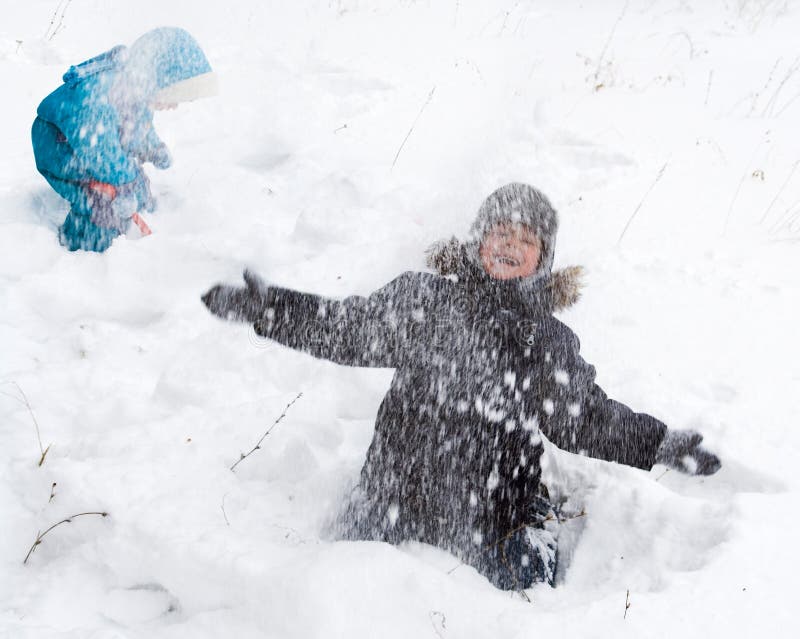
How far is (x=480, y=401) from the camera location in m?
2.05

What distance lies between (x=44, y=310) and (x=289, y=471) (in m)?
1.55

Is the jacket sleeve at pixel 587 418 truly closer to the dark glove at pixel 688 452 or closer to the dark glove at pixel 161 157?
the dark glove at pixel 688 452

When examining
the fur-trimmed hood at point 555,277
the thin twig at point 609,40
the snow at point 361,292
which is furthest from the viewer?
the thin twig at point 609,40

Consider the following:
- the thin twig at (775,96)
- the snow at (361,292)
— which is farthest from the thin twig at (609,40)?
the thin twig at (775,96)

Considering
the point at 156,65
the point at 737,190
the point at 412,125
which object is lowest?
the point at 737,190

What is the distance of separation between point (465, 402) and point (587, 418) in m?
0.45

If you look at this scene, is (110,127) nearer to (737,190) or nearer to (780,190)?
(737,190)

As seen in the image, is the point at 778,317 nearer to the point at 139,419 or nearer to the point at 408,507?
the point at 408,507

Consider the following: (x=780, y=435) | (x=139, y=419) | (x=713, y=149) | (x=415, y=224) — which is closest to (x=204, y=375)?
(x=139, y=419)

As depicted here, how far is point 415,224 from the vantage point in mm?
3746

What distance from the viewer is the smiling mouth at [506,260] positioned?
6.85 feet

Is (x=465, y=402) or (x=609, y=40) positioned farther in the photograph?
(x=609, y=40)

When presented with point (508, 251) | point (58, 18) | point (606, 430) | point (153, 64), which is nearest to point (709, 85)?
point (508, 251)

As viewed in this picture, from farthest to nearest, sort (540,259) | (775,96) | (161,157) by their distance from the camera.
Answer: (775,96) < (161,157) < (540,259)
